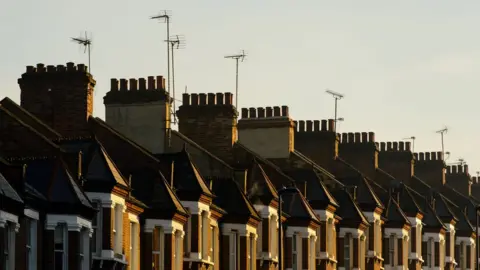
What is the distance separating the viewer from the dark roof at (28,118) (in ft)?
271

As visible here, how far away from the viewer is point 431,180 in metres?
137

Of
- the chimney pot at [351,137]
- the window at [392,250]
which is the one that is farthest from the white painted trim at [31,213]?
the chimney pot at [351,137]

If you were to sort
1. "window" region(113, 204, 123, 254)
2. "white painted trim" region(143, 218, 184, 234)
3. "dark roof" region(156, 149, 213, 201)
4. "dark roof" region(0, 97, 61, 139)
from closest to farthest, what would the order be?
"window" region(113, 204, 123, 254) → "dark roof" region(0, 97, 61, 139) → "white painted trim" region(143, 218, 184, 234) → "dark roof" region(156, 149, 213, 201)

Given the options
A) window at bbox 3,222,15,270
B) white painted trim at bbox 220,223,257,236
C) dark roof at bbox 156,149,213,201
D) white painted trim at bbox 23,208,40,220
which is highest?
dark roof at bbox 156,149,213,201

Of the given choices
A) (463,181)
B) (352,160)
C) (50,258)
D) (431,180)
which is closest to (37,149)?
(50,258)

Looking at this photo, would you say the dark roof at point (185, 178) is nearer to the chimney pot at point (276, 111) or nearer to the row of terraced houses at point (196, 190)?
the row of terraced houses at point (196, 190)

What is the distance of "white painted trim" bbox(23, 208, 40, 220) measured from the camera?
2809 inches

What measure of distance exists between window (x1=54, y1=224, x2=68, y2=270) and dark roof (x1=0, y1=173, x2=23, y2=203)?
4317 mm

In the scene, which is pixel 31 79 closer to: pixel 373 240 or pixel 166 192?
pixel 166 192

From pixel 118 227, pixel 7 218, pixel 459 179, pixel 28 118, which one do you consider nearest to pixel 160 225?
pixel 118 227

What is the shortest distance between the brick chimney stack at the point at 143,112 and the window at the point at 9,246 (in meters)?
24.3

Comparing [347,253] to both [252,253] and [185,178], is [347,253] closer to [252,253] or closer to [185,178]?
[252,253]

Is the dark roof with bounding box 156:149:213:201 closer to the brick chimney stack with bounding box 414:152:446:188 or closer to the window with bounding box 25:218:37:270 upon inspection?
the window with bounding box 25:218:37:270

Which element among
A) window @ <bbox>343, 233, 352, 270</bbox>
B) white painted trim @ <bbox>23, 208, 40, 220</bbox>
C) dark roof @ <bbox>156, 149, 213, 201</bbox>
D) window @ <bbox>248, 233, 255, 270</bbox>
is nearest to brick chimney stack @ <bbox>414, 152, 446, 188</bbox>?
window @ <bbox>343, 233, 352, 270</bbox>
